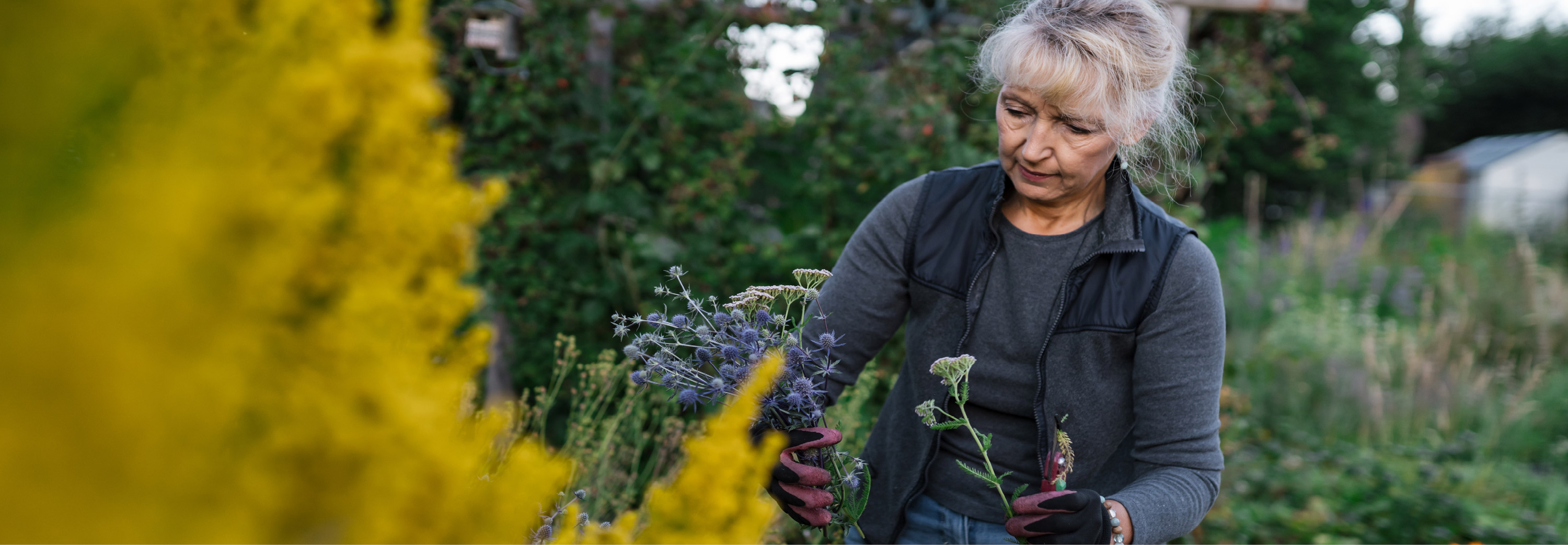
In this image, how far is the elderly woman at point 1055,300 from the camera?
60.6 inches

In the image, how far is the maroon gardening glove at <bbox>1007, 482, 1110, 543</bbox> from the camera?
1256 mm

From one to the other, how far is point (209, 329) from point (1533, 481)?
207 inches

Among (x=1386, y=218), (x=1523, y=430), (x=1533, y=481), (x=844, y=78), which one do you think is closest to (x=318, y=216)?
(x=844, y=78)

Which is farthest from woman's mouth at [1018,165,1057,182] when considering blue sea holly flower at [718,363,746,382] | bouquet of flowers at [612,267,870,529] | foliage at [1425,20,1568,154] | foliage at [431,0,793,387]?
foliage at [1425,20,1568,154]

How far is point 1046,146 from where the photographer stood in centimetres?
157

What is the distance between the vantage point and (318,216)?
0.44 metres

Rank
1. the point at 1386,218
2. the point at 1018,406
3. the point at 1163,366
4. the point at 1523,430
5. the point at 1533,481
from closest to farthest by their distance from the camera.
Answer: the point at 1163,366, the point at 1018,406, the point at 1533,481, the point at 1523,430, the point at 1386,218

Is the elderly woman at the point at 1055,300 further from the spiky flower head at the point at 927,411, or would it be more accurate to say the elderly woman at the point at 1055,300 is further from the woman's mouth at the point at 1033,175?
the spiky flower head at the point at 927,411

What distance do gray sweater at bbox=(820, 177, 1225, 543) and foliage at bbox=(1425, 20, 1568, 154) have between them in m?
23.1

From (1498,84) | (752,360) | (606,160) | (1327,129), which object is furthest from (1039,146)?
(1498,84)

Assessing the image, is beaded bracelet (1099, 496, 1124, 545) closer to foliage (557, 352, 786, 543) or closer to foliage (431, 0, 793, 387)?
foliage (557, 352, 786, 543)

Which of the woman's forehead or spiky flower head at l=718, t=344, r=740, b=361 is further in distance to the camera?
the woman's forehead

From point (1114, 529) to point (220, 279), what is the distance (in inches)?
50.5

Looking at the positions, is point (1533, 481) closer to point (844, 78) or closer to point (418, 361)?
point (844, 78)
